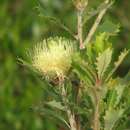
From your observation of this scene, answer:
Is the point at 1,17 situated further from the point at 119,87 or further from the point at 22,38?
the point at 119,87

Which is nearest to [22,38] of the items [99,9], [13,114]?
[13,114]

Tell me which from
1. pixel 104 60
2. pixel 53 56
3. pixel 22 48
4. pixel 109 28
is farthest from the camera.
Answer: pixel 22 48

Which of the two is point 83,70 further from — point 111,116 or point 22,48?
point 22,48

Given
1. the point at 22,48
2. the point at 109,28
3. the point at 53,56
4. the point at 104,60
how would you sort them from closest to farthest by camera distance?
the point at 104,60
the point at 53,56
the point at 109,28
the point at 22,48

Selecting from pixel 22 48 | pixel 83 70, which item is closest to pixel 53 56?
pixel 83 70

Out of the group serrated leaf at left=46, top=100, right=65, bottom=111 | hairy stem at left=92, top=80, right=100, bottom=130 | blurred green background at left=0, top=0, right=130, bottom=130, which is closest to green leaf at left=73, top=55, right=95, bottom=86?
hairy stem at left=92, top=80, right=100, bottom=130

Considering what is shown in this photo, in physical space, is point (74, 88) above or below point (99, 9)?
below
